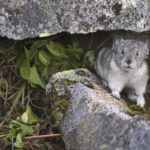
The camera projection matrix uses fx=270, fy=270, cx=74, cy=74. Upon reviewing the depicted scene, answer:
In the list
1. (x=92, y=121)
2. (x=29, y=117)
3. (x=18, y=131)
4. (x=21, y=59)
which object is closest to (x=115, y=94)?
(x=92, y=121)

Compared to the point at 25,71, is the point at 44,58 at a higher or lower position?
higher

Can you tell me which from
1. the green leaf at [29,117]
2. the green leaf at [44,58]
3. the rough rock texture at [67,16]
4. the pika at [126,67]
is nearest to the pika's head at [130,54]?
the pika at [126,67]

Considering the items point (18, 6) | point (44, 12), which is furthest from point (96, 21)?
point (18, 6)

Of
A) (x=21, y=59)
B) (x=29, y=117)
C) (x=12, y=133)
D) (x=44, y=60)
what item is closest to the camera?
(x=12, y=133)

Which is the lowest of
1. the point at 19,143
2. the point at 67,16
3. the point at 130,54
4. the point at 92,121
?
the point at 19,143

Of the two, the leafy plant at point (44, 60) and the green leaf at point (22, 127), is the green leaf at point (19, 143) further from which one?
the leafy plant at point (44, 60)

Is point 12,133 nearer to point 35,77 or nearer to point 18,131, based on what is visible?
point 18,131

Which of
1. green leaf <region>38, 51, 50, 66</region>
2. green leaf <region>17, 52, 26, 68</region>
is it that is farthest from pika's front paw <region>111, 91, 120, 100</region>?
green leaf <region>17, 52, 26, 68</region>
